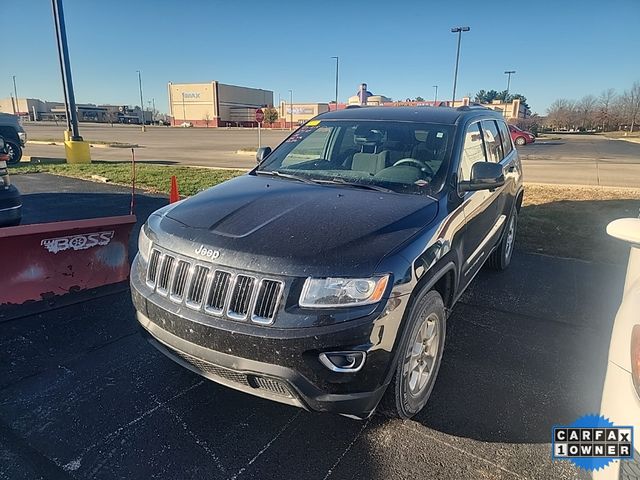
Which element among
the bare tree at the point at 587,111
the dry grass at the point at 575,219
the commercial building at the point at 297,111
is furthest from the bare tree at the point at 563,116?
the dry grass at the point at 575,219

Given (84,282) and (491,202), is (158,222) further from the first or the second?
(491,202)

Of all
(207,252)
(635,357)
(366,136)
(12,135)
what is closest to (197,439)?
(207,252)

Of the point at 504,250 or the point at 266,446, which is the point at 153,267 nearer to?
the point at 266,446

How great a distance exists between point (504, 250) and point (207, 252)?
4115 mm

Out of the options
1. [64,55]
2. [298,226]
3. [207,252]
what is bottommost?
[207,252]

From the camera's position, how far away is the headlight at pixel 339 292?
2.15 metres

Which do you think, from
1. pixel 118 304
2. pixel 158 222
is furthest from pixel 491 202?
pixel 118 304

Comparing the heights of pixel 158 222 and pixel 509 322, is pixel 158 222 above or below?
above

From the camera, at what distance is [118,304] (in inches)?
170

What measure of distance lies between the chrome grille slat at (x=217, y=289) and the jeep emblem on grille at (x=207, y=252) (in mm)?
49

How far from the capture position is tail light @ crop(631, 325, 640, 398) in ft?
5.26

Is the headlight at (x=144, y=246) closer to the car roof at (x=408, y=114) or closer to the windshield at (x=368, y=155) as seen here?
the windshield at (x=368, y=155)

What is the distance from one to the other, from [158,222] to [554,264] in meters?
5.10

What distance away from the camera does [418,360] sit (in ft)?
8.85
